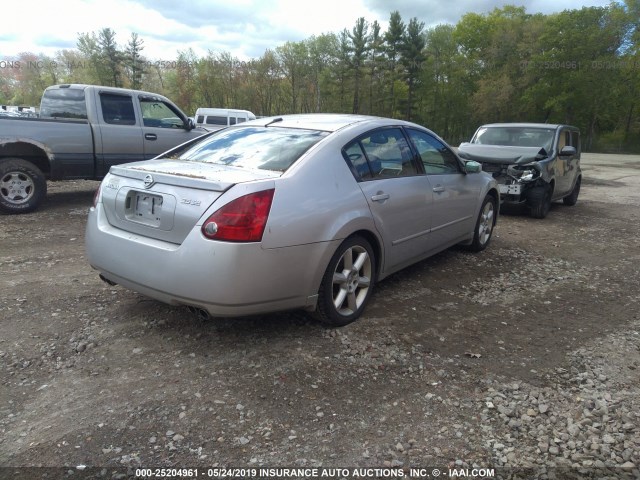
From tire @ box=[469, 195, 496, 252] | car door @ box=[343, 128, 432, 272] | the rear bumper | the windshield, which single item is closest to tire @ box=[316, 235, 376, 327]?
the rear bumper

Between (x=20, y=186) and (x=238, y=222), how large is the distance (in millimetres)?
6096

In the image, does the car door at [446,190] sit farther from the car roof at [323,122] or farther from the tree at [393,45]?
the tree at [393,45]

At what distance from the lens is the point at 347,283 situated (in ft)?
11.7

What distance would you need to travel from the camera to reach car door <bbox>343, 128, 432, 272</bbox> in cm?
375

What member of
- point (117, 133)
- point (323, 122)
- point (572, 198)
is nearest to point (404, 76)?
point (572, 198)

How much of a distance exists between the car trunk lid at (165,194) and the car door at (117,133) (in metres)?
4.91

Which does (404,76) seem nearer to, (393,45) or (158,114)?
(393,45)

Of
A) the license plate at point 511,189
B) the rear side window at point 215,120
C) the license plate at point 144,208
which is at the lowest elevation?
the license plate at point 511,189

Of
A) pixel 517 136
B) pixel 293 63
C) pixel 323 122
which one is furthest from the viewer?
pixel 293 63

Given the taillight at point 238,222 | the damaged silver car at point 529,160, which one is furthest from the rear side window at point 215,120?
the taillight at point 238,222

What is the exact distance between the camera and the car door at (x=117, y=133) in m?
7.95

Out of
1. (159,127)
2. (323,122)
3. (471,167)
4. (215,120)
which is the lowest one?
(471,167)

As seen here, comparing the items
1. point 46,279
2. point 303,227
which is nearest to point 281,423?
point 303,227

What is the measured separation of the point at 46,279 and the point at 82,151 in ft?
12.7
